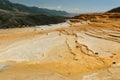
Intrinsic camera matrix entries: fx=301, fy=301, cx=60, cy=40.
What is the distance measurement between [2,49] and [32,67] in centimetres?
429

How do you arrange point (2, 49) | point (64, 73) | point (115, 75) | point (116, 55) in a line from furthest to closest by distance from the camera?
point (2, 49) → point (116, 55) → point (64, 73) → point (115, 75)

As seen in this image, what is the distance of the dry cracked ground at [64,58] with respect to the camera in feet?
34.8

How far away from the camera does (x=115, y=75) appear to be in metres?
10.1

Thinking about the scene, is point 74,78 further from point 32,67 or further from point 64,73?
point 32,67

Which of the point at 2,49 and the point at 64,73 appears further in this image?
the point at 2,49

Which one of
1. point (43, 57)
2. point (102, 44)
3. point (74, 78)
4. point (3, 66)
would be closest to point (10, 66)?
point (3, 66)

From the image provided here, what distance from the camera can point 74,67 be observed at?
11.5 metres

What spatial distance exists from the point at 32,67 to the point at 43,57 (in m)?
1.66

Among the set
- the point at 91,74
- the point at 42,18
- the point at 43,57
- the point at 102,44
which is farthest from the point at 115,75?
the point at 42,18

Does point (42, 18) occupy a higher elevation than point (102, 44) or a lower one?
lower

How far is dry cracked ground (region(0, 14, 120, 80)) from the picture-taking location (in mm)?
10618

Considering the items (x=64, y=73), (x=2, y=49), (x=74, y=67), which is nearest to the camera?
(x=64, y=73)

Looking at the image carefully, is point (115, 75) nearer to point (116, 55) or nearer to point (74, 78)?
point (74, 78)

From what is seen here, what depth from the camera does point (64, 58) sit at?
13055mm
